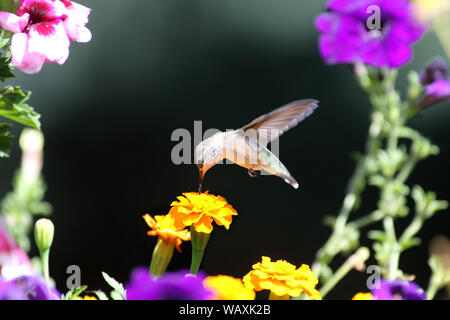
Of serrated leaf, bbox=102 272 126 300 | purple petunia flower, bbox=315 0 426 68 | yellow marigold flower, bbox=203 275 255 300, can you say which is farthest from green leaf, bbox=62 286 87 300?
purple petunia flower, bbox=315 0 426 68

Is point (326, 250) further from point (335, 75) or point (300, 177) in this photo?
point (335, 75)

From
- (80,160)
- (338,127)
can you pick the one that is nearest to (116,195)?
(80,160)

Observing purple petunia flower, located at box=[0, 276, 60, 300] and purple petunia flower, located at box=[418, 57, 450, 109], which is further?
purple petunia flower, located at box=[418, 57, 450, 109]

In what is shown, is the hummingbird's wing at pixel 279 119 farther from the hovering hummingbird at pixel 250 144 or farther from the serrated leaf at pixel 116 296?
the serrated leaf at pixel 116 296

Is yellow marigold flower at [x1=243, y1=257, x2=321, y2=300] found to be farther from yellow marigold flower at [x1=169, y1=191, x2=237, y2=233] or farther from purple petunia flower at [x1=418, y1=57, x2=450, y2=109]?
purple petunia flower at [x1=418, y1=57, x2=450, y2=109]

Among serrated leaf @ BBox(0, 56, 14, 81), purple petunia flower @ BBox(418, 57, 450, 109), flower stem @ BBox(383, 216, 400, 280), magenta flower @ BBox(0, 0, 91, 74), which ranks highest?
purple petunia flower @ BBox(418, 57, 450, 109)

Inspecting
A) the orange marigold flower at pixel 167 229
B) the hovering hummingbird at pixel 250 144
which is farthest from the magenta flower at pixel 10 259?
the hovering hummingbird at pixel 250 144
